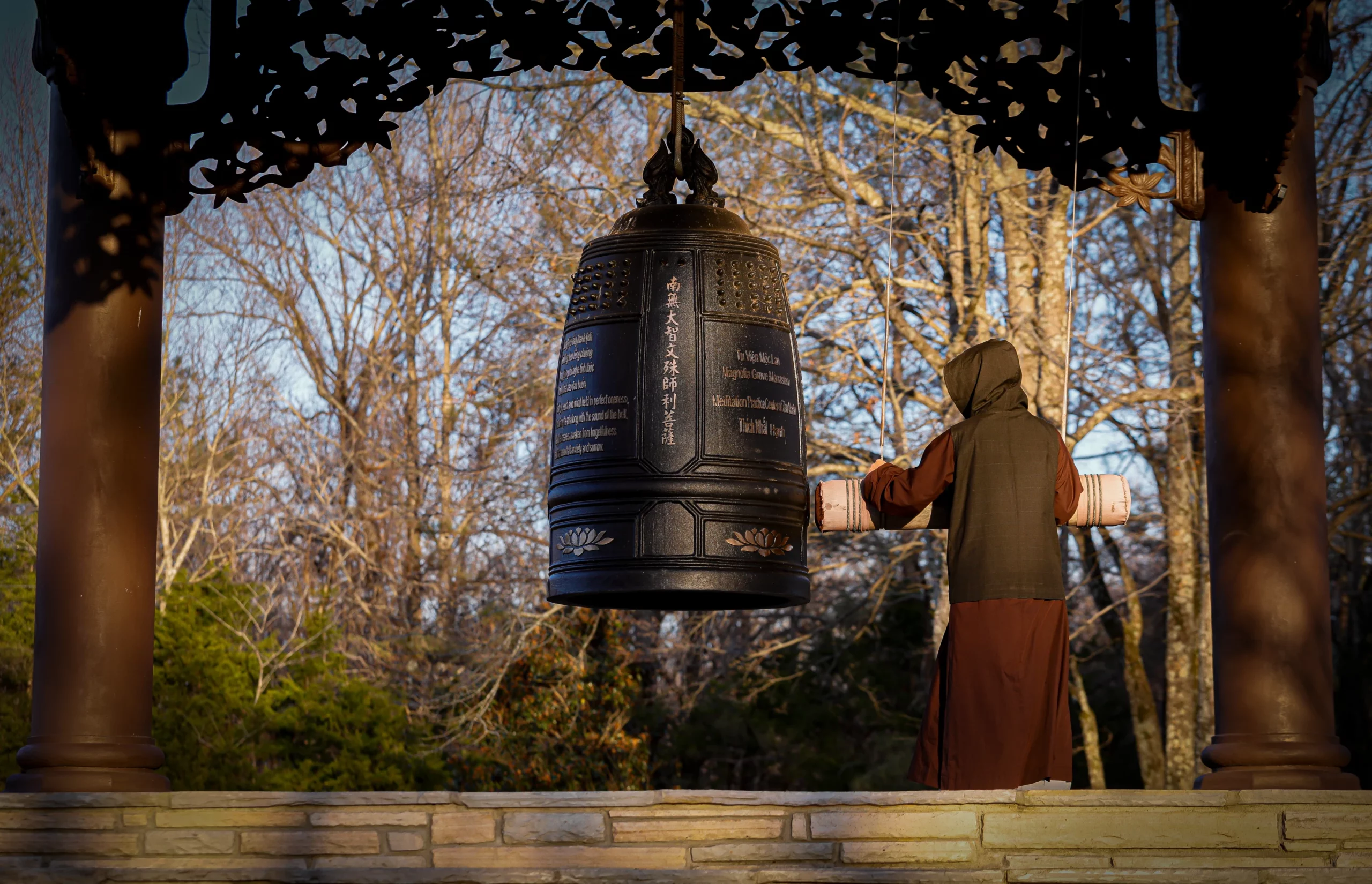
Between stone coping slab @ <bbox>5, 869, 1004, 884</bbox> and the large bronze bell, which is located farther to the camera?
the large bronze bell

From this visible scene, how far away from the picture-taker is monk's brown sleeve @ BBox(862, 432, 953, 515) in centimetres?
542

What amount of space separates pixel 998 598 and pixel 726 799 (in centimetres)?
115

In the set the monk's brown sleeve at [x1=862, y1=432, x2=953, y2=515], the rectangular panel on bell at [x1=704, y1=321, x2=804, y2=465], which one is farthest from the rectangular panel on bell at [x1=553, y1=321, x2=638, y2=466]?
the monk's brown sleeve at [x1=862, y1=432, x2=953, y2=515]

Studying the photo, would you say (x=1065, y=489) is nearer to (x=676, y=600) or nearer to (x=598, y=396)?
(x=676, y=600)

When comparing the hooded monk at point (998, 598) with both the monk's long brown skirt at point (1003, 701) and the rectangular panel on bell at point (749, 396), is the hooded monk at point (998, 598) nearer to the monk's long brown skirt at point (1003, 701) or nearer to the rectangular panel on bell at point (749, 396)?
the monk's long brown skirt at point (1003, 701)

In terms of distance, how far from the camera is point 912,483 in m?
5.45

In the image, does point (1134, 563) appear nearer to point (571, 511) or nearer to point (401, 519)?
point (401, 519)

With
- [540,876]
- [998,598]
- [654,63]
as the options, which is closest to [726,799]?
[540,876]

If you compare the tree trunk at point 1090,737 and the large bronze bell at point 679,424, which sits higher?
the large bronze bell at point 679,424

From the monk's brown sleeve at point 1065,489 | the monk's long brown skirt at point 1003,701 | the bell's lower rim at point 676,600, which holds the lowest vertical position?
the monk's long brown skirt at point 1003,701

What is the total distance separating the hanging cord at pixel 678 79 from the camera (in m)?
5.65

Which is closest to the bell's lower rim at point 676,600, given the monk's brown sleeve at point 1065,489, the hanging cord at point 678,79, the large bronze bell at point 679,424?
the large bronze bell at point 679,424

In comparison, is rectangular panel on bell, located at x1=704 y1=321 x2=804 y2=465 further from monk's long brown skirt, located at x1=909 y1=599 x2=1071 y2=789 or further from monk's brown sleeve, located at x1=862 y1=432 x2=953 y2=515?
monk's long brown skirt, located at x1=909 y1=599 x2=1071 y2=789

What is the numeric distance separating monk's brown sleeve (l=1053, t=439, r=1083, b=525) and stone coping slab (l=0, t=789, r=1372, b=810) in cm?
99
